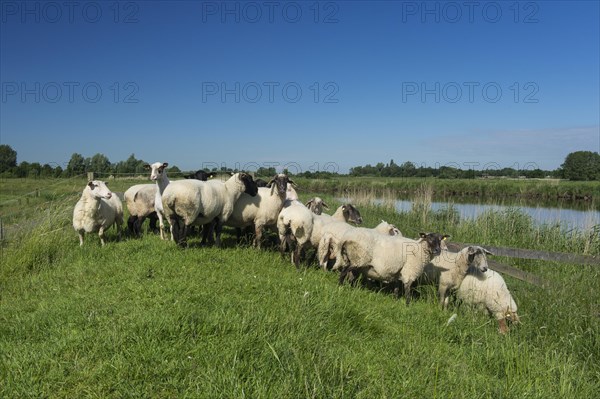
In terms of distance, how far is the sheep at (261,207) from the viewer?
9.61 metres

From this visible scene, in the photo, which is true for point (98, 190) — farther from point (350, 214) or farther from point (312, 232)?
point (350, 214)

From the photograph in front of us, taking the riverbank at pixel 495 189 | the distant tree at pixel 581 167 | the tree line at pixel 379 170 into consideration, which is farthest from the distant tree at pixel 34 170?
the distant tree at pixel 581 167

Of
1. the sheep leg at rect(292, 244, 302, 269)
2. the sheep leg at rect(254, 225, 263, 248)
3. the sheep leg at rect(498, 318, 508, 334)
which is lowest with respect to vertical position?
the sheep leg at rect(498, 318, 508, 334)

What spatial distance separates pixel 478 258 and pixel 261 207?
5.08 m

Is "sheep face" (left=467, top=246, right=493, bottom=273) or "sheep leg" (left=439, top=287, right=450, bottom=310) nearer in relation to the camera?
"sheep face" (left=467, top=246, right=493, bottom=273)

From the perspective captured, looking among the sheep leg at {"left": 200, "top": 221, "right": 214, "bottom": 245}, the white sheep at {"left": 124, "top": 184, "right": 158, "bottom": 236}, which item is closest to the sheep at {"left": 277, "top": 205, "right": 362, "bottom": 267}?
the sheep leg at {"left": 200, "top": 221, "right": 214, "bottom": 245}

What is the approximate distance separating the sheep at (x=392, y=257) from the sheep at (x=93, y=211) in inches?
243

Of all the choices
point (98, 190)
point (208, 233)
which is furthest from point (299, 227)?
point (98, 190)

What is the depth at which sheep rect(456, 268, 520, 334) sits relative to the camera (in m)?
6.87

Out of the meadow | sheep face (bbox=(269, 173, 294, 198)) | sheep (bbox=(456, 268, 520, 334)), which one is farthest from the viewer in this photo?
sheep face (bbox=(269, 173, 294, 198))

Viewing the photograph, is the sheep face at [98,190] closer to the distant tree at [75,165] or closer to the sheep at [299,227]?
the sheep at [299,227]

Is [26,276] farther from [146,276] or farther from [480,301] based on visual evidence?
[480,301]

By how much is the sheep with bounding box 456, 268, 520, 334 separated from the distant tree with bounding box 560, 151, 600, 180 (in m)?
60.9

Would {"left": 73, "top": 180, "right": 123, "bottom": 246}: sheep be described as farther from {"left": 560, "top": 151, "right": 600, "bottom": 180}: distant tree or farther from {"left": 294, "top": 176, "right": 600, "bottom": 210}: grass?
{"left": 560, "top": 151, "right": 600, "bottom": 180}: distant tree
